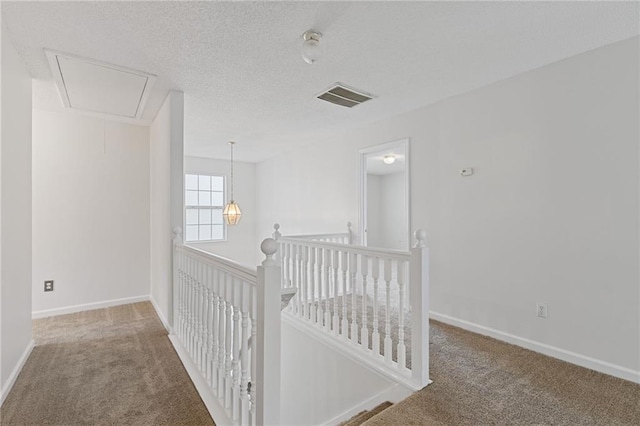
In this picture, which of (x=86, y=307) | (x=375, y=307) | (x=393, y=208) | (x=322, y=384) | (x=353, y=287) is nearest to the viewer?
(x=375, y=307)

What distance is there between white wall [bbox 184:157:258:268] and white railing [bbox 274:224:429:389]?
11.2 ft

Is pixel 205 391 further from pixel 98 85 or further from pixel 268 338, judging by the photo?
pixel 98 85

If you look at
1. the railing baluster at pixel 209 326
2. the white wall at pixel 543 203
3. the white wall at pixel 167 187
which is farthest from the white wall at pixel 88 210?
the white wall at pixel 543 203

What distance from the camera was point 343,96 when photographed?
3.16m

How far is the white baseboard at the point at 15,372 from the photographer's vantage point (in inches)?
76.6

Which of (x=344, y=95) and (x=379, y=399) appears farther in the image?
(x=344, y=95)

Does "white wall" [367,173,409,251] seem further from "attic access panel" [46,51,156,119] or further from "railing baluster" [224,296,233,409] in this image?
"railing baluster" [224,296,233,409]

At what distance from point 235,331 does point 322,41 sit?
6.46 ft

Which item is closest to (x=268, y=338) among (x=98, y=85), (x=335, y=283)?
(x=335, y=283)

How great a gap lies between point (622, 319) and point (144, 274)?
194 inches

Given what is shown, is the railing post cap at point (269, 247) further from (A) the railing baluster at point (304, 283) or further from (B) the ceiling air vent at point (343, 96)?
(B) the ceiling air vent at point (343, 96)

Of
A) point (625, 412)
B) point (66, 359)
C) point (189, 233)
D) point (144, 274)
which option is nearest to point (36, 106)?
point (144, 274)

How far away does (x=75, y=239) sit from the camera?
12.3 feet

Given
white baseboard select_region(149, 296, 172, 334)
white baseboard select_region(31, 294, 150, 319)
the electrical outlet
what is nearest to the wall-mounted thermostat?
the electrical outlet
